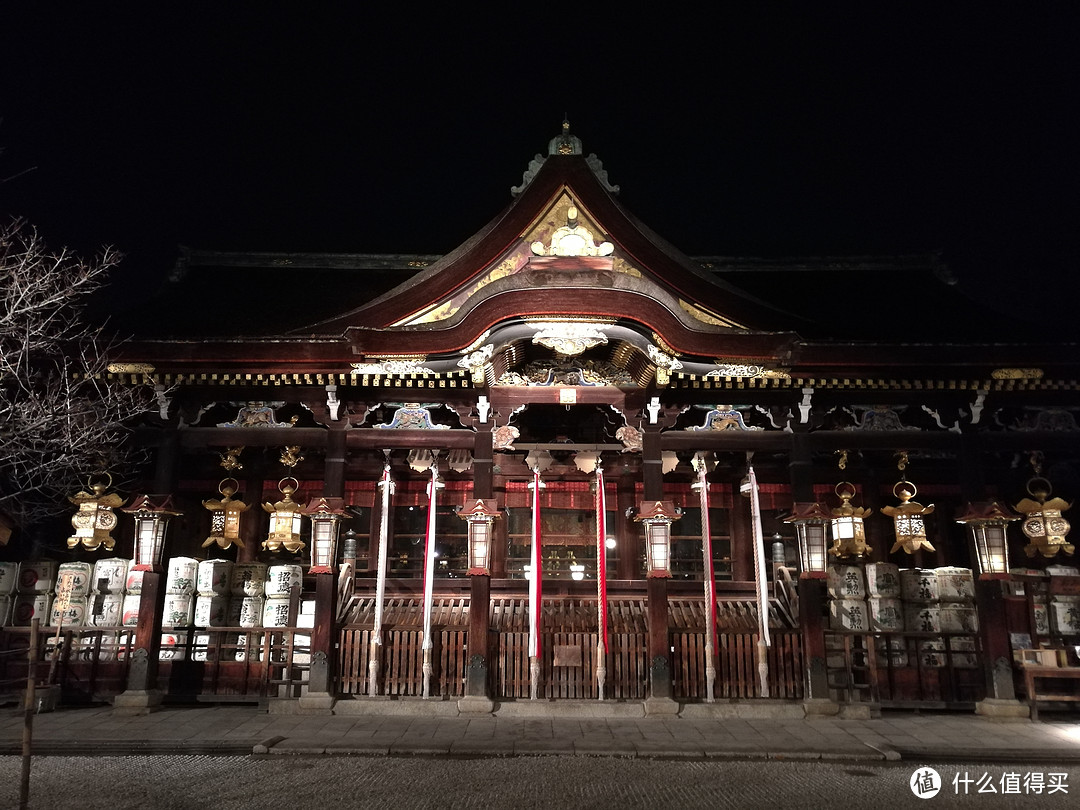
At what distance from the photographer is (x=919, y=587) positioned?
13219mm

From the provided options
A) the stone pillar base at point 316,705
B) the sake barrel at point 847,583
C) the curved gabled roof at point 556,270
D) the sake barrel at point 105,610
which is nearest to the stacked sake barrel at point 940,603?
the sake barrel at point 847,583

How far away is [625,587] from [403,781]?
7.45m

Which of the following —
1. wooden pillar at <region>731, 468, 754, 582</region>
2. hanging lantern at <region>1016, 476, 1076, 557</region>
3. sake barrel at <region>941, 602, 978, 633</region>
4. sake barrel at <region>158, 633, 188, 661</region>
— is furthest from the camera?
wooden pillar at <region>731, 468, 754, 582</region>

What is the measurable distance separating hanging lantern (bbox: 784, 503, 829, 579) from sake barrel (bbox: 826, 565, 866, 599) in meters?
1.85

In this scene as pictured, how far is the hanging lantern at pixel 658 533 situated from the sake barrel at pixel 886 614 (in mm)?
4579

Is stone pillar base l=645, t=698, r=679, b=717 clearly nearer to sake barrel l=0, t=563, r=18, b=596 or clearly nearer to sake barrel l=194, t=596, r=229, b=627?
sake barrel l=194, t=596, r=229, b=627

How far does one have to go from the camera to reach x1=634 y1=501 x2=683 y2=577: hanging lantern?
1166 centimetres

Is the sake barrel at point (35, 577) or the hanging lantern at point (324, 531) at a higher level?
the hanging lantern at point (324, 531)

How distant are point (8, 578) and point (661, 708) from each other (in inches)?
489

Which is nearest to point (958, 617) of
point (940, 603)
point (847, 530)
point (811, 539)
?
point (940, 603)

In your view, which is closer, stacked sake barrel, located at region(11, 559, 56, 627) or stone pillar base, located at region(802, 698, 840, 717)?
stone pillar base, located at region(802, 698, 840, 717)

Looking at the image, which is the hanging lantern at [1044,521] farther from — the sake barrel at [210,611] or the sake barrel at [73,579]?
the sake barrel at [73,579]

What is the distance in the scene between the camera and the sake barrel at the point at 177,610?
43.1ft

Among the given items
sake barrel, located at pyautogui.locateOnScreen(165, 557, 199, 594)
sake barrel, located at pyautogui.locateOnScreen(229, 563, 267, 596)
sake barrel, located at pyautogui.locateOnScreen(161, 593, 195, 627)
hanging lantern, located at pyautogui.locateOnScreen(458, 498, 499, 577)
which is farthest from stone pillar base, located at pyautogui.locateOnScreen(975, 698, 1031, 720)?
sake barrel, located at pyautogui.locateOnScreen(165, 557, 199, 594)
